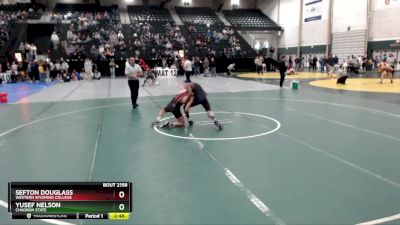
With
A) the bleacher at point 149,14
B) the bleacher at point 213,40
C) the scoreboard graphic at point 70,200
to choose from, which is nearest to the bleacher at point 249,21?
the bleacher at point 213,40

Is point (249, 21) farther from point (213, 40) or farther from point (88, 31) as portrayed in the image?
point (88, 31)

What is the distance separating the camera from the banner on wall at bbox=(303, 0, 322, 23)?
124ft

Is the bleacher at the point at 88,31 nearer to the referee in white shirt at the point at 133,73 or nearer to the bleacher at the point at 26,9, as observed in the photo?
the bleacher at the point at 26,9

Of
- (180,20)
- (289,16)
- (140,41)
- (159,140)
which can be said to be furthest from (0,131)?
(289,16)

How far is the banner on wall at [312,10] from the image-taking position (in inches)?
1490

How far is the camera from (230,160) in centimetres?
624

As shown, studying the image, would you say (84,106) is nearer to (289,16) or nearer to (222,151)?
(222,151)

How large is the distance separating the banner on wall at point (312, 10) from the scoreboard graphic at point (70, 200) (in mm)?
38978

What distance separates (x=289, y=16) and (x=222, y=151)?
4080 cm

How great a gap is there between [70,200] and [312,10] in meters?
40.8

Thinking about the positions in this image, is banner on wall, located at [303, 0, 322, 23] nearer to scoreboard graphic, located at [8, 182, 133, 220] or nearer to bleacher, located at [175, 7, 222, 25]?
bleacher, located at [175, 7, 222, 25]

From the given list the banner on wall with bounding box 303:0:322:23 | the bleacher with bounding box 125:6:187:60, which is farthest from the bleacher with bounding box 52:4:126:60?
the banner on wall with bounding box 303:0:322:23

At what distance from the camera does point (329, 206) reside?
14.3 ft

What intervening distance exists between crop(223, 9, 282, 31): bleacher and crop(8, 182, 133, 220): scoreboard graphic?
140ft
